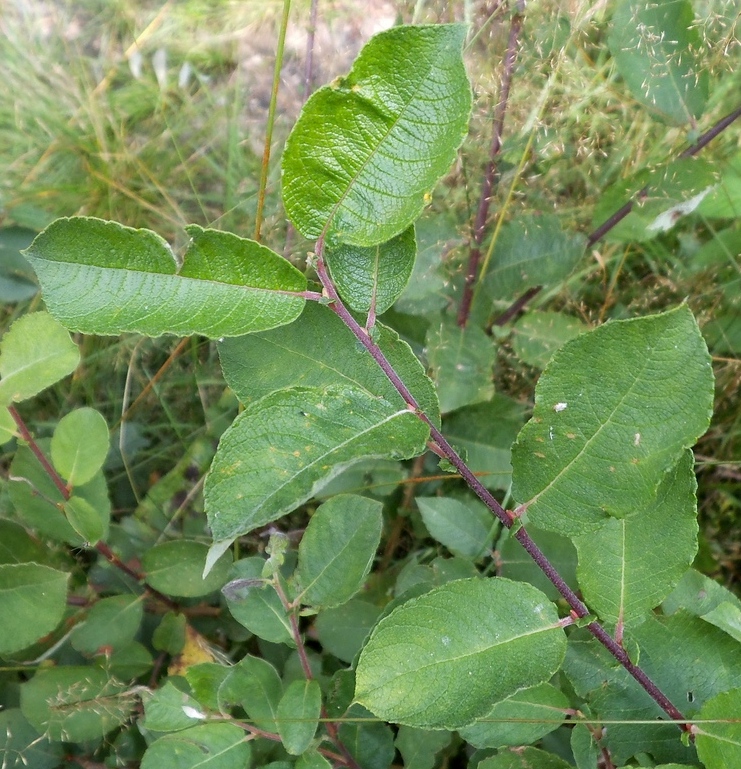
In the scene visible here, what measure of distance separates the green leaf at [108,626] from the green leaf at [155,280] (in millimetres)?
835

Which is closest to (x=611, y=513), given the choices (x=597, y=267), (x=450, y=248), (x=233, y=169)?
(x=450, y=248)

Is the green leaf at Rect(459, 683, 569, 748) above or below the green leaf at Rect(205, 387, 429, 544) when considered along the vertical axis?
below

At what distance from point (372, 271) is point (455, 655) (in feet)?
1.72

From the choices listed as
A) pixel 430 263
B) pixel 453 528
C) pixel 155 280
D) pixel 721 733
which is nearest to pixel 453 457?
pixel 155 280

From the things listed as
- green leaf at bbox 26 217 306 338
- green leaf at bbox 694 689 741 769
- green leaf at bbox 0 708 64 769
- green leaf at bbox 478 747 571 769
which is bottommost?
green leaf at bbox 0 708 64 769

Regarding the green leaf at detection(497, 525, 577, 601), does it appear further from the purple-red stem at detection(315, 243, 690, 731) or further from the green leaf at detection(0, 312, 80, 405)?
the green leaf at detection(0, 312, 80, 405)

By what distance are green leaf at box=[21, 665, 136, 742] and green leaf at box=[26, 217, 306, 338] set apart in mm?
861

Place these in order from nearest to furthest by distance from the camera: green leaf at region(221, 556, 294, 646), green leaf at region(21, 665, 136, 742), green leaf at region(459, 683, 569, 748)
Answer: green leaf at region(459, 683, 569, 748), green leaf at region(221, 556, 294, 646), green leaf at region(21, 665, 136, 742)

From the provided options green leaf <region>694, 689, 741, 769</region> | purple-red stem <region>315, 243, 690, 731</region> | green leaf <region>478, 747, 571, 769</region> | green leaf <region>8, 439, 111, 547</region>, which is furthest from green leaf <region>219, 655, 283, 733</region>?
green leaf <region>694, 689, 741, 769</region>

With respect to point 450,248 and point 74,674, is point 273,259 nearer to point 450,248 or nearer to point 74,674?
point 450,248

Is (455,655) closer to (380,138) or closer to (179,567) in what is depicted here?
(380,138)

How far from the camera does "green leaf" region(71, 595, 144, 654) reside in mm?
1465

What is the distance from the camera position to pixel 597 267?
6.86ft

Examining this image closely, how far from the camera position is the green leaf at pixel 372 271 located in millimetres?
955
